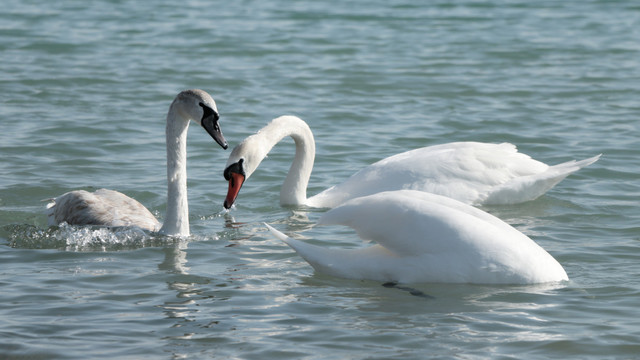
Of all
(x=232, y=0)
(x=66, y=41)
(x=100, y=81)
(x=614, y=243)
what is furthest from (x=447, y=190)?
(x=232, y=0)

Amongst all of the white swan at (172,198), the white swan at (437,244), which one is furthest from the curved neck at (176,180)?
the white swan at (437,244)

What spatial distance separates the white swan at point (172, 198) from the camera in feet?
24.6

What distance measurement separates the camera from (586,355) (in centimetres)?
532

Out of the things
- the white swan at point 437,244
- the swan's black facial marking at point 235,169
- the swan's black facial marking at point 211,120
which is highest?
the swan's black facial marking at point 211,120

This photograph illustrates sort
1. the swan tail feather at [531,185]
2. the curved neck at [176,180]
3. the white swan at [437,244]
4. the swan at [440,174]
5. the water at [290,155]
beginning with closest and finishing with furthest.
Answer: the water at [290,155] < the white swan at [437,244] < the curved neck at [176,180] < the swan at [440,174] < the swan tail feather at [531,185]

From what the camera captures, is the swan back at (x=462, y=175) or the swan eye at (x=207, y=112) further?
the swan back at (x=462, y=175)

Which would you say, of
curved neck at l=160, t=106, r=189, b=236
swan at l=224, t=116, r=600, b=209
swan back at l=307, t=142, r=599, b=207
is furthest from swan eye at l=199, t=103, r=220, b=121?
swan back at l=307, t=142, r=599, b=207

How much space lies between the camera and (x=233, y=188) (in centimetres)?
841

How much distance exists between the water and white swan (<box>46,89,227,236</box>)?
0.58 ft

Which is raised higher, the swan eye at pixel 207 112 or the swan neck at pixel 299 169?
the swan eye at pixel 207 112

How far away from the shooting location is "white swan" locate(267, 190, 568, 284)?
241 inches

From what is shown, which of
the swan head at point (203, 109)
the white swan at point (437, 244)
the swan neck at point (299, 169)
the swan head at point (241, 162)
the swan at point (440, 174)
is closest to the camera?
the white swan at point (437, 244)

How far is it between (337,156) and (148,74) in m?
4.66

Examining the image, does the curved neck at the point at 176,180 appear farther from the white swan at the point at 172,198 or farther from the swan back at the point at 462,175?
the swan back at the point at 462,175
